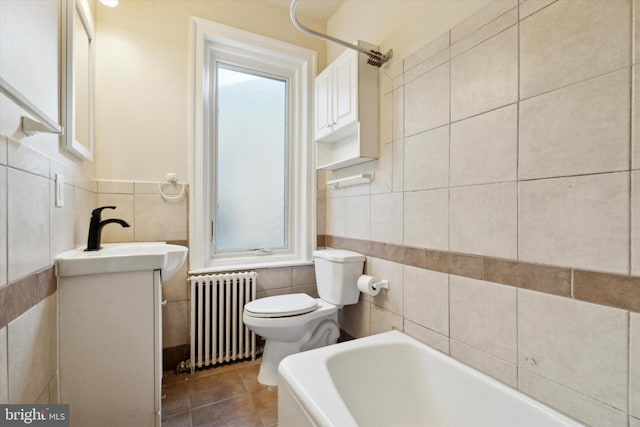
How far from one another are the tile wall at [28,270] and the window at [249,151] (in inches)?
36.5

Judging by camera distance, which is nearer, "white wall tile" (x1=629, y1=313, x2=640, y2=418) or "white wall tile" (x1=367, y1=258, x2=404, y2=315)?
"white wall tile" (x1=629, y1=313, x2=640, y2=418)

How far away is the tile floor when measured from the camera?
1475 mm

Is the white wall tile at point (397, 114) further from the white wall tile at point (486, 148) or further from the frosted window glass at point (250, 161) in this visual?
the frosted window glass at point (250, 161)

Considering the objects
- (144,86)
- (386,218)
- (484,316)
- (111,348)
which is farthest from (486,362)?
(144,86)

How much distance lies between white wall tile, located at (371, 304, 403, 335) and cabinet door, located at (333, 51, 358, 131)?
1206 mm

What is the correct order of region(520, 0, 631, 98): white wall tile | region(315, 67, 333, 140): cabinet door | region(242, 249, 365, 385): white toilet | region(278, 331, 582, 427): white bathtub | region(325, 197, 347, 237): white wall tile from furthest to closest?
region(325, 197, 347, 237): white wall tile < region(315, 67, 333, 140): cabinet door < region(242, 249, 365, 385): white toilet < region(278, 331, 582, 427): white bathtub < region(520, 0, 631, 98): white wall tile

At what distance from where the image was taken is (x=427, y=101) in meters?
1.45

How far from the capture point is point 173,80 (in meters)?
1.96

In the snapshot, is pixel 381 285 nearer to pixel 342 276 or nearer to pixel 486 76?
pixel 342 276

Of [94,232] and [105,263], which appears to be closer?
[105,263]

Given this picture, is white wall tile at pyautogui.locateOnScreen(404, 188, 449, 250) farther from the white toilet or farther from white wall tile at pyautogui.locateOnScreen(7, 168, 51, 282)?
white wall tile at pyautogui.locateOnScreen(7, 168, 51, 282)

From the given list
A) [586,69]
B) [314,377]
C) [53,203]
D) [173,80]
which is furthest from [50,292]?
[586,69]

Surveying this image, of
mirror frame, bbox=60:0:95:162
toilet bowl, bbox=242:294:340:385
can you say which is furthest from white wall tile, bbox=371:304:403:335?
mirror frame, bbox=60:0:95:162

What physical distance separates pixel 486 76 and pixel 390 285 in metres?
1.16
